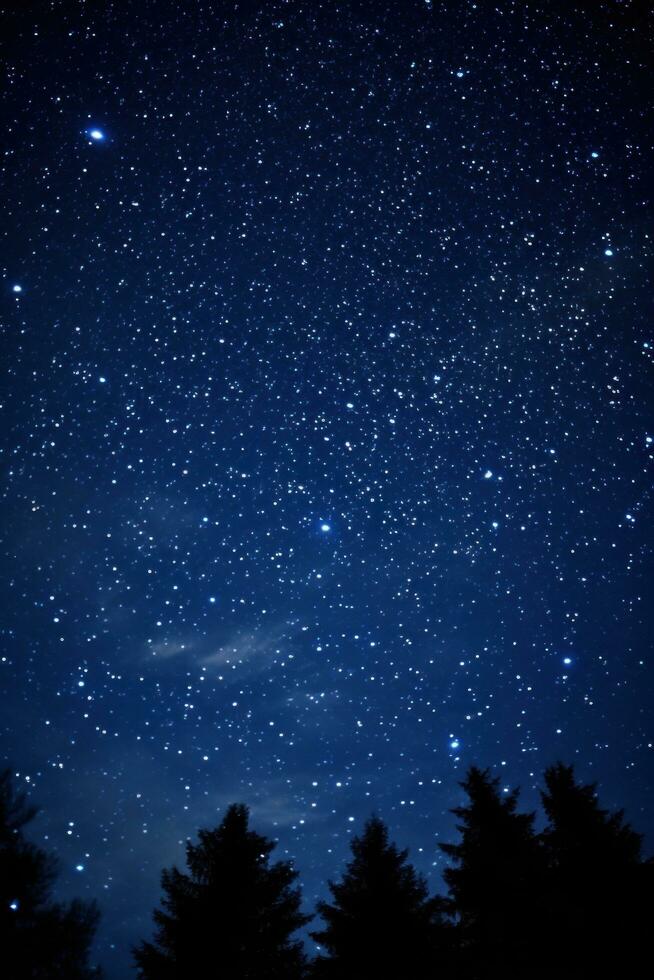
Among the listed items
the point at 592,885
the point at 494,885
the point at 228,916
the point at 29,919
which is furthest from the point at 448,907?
the point at 29,919

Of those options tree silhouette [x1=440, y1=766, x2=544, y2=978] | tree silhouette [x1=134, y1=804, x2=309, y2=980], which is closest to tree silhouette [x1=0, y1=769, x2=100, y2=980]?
tree silhouette [x1=134, y1=804, x2=309, y2=980]

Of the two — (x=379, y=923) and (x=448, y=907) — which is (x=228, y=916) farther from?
(x=448, y=907)

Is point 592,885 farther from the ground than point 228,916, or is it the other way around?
point 228,916

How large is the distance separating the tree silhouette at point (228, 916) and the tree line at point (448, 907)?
0.01 metres

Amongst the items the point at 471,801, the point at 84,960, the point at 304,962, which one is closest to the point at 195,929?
the point at 304,962

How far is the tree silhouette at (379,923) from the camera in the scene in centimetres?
672

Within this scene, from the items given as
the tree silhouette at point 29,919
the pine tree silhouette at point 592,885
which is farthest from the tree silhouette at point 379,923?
the tree silhouette at point 29,919

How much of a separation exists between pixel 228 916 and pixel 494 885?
13.7 ft

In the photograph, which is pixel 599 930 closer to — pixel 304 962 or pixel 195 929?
pixel 304 962

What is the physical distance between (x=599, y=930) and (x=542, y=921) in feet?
2.52

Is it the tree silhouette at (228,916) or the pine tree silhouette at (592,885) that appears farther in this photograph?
the pine tree silhouette at (592,885)

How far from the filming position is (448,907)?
7719 mm

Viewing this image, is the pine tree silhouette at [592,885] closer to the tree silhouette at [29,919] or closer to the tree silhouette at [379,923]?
the tree silhouette at [379,923]

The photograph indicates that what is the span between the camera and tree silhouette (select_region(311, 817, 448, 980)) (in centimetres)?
672
